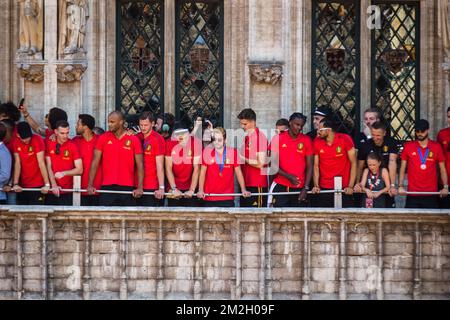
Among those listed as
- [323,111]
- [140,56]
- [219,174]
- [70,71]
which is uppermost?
[140,56]

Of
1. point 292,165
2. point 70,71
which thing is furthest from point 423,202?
point 70,71

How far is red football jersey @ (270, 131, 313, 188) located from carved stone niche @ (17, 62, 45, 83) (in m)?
4.74

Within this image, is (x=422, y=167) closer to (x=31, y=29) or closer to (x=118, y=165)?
(x=118, y=165)

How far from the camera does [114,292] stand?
863 inches

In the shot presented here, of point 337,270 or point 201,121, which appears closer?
point 337,270

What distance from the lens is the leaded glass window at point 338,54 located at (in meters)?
25.9

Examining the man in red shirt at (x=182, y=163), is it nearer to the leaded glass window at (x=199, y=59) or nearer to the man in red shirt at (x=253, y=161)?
the man in red shirt at (x=253, y=161)

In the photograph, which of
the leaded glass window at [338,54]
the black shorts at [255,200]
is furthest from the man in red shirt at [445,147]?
the leaded glass window at [338,54]

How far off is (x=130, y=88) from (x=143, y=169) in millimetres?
3878

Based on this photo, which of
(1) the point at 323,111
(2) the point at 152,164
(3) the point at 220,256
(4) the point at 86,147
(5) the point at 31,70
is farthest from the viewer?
(5) the point at 31,70

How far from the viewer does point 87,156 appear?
22.8 meters

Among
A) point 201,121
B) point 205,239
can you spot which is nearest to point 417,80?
point 201,121

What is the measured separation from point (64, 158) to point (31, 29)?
3348 mm
